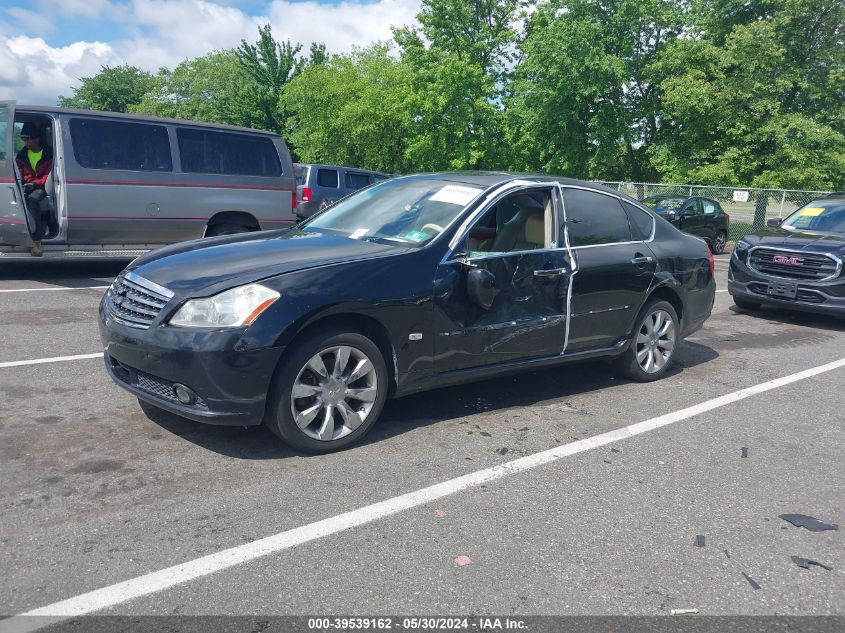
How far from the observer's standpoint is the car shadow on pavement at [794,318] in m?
9.45

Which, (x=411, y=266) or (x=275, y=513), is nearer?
(x=275, y=513)

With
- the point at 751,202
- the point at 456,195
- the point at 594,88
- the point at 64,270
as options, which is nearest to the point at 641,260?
the point at 456,195

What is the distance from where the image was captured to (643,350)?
6168 millimetres

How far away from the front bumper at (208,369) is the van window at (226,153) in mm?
6991

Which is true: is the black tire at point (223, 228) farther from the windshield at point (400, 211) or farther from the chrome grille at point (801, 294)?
the chrome grille at point (801, 294)

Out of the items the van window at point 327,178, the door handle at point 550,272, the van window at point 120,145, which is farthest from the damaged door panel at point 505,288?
the van window at point 327,178

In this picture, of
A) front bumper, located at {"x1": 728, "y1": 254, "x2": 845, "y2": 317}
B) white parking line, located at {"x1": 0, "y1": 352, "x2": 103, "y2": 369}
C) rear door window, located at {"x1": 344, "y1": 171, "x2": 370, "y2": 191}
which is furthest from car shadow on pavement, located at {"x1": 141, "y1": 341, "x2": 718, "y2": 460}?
rear door window, located at {"x1": 344, "y1": 171, "x2": 370, "y2": 191}

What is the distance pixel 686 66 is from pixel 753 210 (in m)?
9.32

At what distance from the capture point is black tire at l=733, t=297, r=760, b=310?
392 inches

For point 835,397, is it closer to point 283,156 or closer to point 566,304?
point 566,304

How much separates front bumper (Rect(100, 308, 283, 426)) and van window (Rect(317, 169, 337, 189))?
15.2 meters

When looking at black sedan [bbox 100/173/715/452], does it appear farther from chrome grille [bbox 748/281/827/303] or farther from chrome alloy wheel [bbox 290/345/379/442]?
chrome grille [bbox 748/281/827/303]

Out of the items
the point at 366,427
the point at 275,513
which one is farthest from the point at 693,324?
the point at 275,513

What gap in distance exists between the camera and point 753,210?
24.7 metres
